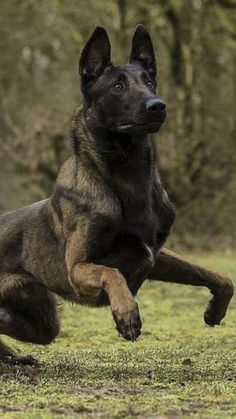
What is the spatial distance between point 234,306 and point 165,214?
612 centimetres

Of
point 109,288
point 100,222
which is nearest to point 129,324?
point 109,288

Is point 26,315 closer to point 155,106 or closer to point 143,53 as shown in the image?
point 155,106

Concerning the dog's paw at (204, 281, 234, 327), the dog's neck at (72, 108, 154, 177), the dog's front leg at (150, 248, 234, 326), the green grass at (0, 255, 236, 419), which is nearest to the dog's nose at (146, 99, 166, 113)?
the dog's neck at (72, 108, 154, 177)

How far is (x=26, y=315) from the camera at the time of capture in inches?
294

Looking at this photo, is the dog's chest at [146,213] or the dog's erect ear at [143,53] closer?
the dog's chest at [146,213]

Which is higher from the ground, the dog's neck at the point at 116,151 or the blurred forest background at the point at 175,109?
the dog's neck at the point at 116,151

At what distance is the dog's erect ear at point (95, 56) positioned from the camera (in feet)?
23.9

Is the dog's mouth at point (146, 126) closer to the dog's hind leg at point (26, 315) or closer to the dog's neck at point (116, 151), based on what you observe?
the dog's neck at point (116, 151)

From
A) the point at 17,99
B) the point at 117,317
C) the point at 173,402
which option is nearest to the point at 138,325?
the point at 117,317

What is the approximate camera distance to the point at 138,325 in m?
6.03

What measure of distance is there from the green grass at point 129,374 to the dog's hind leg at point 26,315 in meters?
0.23

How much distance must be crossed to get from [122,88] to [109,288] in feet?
5.34

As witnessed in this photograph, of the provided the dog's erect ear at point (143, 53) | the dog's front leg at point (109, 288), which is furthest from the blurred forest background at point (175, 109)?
the dog's front leg at point (109, 288)

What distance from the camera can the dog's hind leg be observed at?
7348 mm
